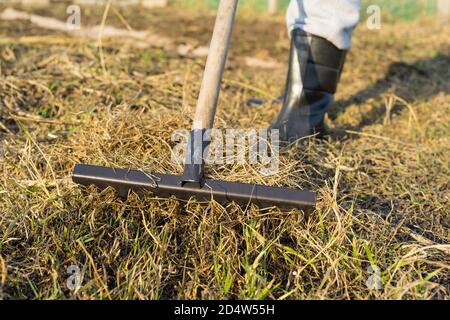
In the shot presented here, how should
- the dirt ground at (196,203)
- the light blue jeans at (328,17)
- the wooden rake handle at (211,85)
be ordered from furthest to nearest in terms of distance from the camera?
1. the light blue jeans at (328,17)
2. the wooden rake handle at (211,85)
3. the dirt ground at (196,203)

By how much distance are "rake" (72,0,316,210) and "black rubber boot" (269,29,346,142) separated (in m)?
0.70

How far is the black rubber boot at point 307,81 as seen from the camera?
218 centimetres

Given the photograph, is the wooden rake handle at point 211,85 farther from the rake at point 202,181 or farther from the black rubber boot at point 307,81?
the black rubber boot at point 307,81

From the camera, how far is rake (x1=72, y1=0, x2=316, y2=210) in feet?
4.43

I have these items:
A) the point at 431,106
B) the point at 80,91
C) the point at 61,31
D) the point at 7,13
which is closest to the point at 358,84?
the point at 431,106

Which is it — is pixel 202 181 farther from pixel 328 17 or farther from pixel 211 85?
pixel 328 17

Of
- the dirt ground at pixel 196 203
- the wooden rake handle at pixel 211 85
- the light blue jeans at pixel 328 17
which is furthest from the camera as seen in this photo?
the light blue jeans at pixel 328 17

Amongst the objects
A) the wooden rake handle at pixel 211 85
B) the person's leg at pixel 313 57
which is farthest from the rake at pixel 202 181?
the person's leg at pixel 313 57

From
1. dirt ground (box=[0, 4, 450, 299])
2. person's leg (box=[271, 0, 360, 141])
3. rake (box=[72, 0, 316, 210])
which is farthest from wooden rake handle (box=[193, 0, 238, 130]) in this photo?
person's leg (box=[271, 0, 360, 141])

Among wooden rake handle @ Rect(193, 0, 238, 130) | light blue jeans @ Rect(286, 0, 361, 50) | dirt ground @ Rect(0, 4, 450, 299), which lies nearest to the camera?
dirt ground @ Rect(0, 4, 450, 299)

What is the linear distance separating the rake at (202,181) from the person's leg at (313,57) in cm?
66

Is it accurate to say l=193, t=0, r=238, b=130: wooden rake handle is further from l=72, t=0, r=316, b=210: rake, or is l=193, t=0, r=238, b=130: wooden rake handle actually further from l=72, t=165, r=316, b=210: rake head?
l=72, t=165, r=316, b=210: rake head

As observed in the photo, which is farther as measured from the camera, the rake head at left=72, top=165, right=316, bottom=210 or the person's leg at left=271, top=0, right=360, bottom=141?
the person's leg at left=271, top=0, right=360, bottom=141
